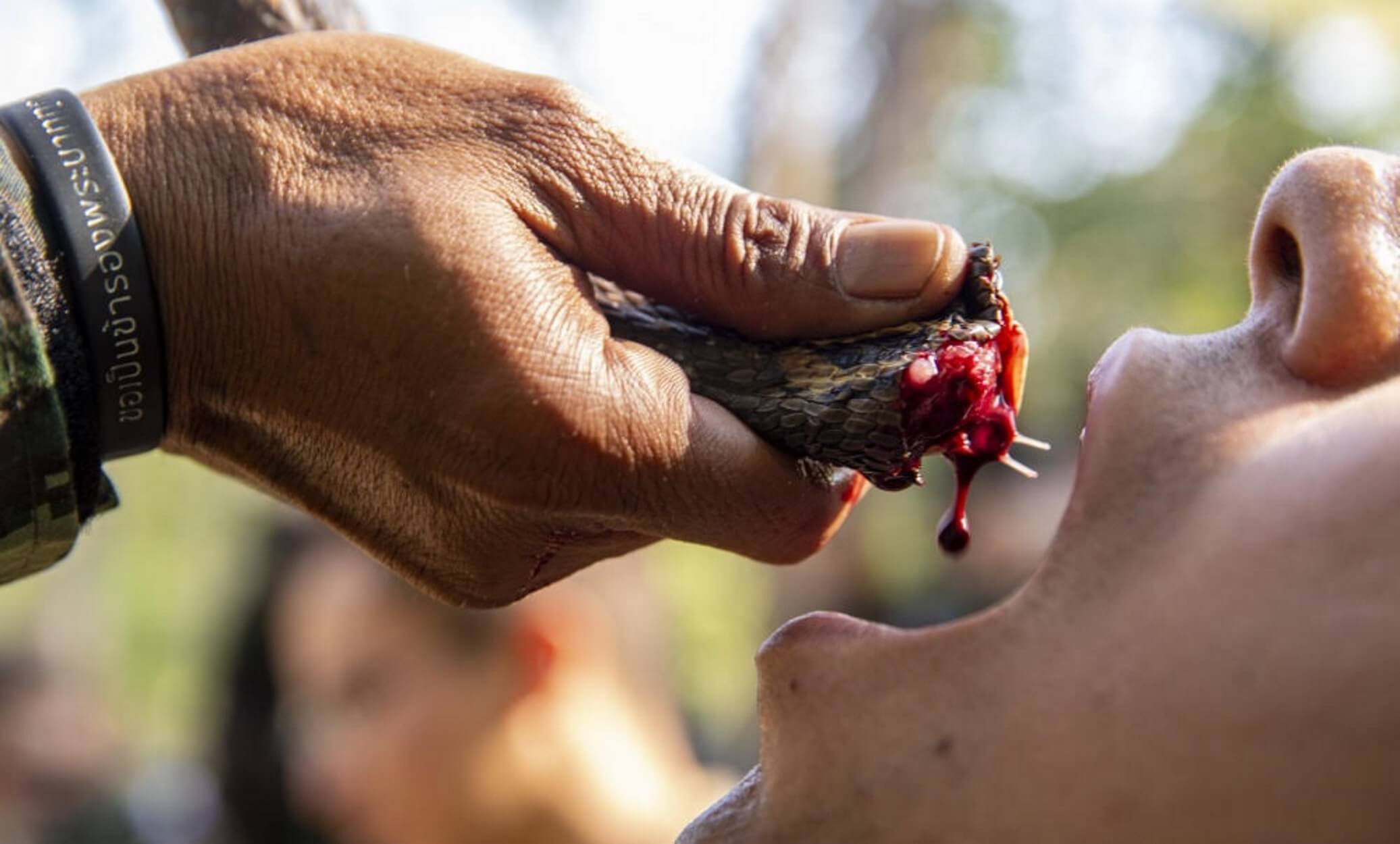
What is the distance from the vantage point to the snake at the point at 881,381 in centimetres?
213

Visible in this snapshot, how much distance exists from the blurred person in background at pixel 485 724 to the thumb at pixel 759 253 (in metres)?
2.62

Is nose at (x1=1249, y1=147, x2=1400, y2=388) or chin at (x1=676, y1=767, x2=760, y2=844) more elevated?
nose at (x1=1249, y1=147, x2=1400, y2=388)

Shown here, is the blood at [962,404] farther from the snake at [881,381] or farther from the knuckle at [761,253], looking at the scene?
the knuckle at [761,253]

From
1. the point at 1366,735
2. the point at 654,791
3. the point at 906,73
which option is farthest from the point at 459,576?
the point at 906,73

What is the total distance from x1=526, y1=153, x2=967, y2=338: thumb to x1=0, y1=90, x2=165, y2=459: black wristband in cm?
61

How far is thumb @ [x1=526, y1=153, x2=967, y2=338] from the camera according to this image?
220cm

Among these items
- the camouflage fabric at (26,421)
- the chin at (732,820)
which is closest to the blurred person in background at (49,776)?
the camouflage fabric at (26,421)

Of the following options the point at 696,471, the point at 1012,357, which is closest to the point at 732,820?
the point at 696,471

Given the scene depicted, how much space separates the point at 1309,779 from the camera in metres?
1.67

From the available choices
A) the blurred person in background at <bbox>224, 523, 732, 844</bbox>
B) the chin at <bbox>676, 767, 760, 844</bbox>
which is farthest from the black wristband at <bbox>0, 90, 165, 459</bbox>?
the blurred person in background at <bbox>224, 523, 732, 844</bbox>

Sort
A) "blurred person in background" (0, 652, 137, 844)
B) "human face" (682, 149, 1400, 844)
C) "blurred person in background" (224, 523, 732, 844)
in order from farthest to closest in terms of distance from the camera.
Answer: "blurred person in background" (0, 652, 137, 844)
"blurred person in background" (224, 523, 732, 844)
"human face" (682, 149, 1400, 844)

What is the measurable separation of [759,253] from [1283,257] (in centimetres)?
73

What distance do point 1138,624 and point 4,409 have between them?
60.1 inches

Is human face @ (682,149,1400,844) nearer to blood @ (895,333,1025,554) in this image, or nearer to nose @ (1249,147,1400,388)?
nose @ (1249,147,1400,388)
